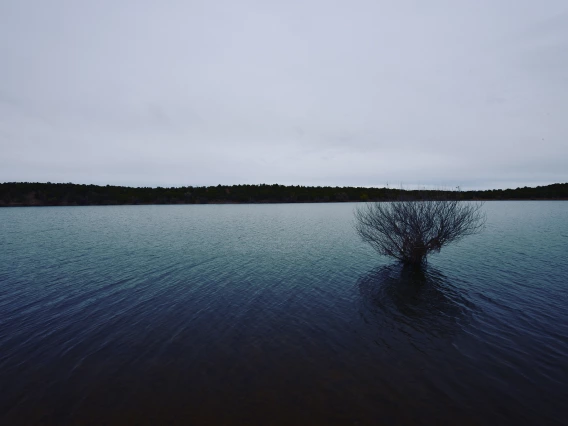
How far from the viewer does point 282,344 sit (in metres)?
10.4

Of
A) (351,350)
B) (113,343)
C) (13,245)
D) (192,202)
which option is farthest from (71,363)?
(192,202)

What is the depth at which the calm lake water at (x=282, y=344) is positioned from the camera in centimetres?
714

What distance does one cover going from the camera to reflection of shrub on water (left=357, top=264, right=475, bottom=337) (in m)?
12.0

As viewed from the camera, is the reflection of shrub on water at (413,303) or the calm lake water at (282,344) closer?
the calm lake water at (282,344)

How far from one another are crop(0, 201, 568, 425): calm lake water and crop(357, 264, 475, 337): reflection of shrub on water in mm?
107

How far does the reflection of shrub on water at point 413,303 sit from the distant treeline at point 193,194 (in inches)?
4389

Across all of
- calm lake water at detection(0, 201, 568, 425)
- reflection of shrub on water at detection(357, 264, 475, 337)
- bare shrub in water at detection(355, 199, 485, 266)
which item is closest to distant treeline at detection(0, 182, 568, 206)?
bare shrub in water at detection(355, 199, 485, 266)

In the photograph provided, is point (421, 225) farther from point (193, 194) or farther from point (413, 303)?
point (193, 194)

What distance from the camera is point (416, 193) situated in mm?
23438

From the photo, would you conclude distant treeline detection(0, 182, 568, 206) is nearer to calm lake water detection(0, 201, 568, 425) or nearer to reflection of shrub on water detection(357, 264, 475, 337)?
reflection of shrub on water detection(357, 264, 475, 337)

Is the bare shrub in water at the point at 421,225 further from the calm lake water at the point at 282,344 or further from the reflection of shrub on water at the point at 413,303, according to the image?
the reflection of shrub on water at the point at 413,303

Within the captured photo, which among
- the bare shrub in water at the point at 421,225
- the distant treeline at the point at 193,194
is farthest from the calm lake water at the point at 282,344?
the distant treeline at the point at 193,194

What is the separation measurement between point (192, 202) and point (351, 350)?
15775 cm

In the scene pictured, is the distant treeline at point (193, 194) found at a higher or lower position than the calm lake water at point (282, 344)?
higher
